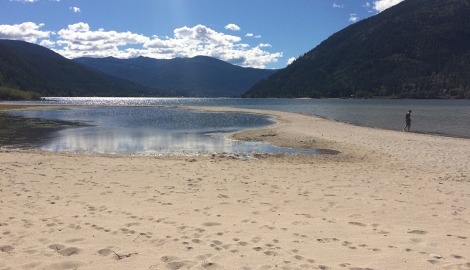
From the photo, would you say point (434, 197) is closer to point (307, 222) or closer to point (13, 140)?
point (307, 222)

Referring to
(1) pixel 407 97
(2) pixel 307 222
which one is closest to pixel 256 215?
(2) pixel 307 222

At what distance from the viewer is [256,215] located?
803 cm

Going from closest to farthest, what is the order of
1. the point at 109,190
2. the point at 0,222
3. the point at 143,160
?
the point at 0,222, the point at 109,190, the point at 143,160

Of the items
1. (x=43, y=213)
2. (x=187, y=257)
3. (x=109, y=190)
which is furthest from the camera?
(x=109, y=190)

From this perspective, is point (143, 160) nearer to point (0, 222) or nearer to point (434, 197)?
point (0, 222)

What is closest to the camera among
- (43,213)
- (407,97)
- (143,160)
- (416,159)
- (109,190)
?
(43,213)

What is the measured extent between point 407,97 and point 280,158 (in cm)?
19790

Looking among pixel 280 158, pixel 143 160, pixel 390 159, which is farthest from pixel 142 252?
pixel 390 159

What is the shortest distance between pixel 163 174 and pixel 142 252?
24.0 feet

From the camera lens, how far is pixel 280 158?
17984 millimetres

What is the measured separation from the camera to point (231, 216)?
7.93 meters

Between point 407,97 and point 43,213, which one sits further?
point 407,97

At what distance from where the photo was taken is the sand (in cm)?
548

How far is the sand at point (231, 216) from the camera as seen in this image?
548cm
